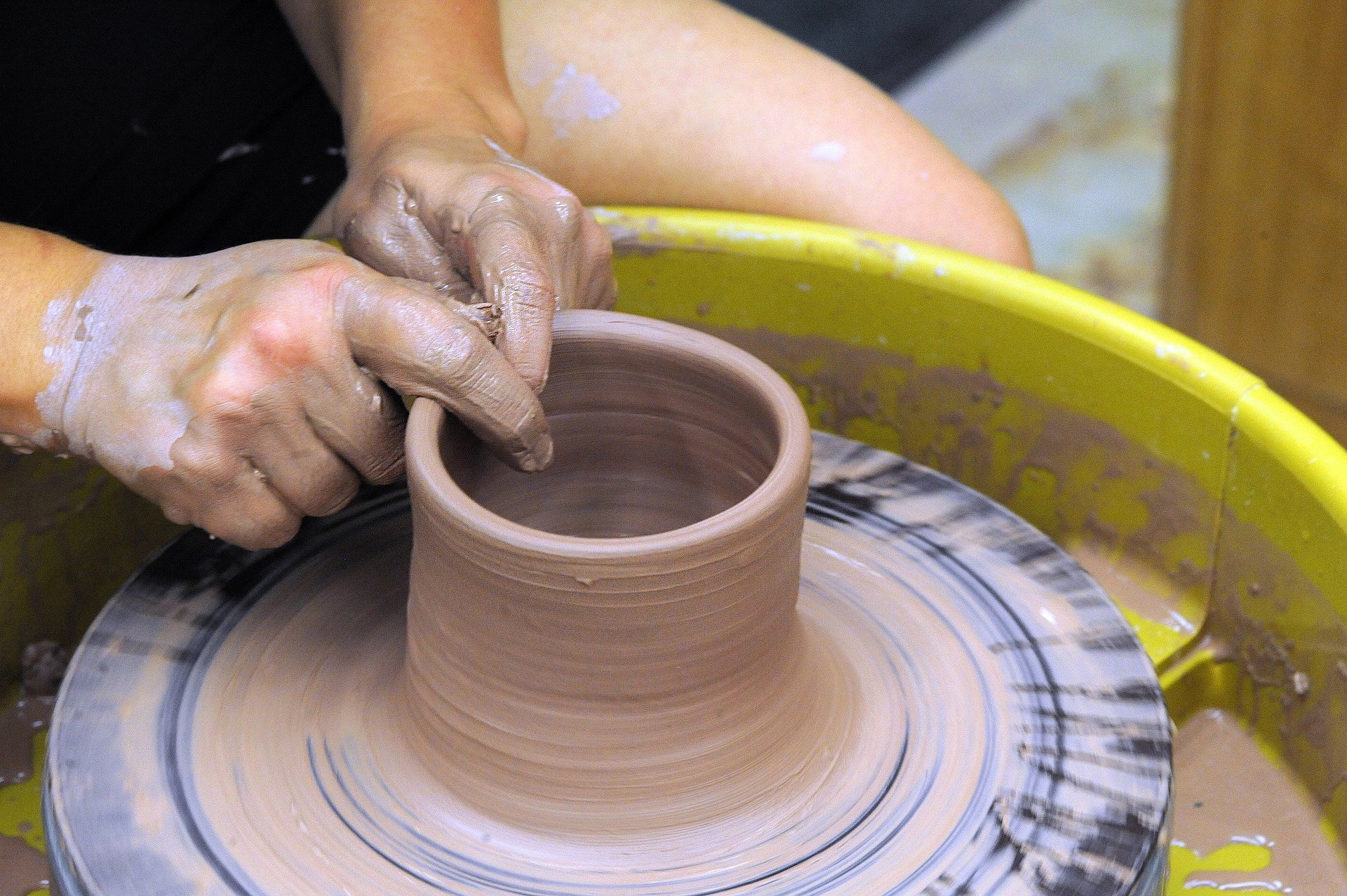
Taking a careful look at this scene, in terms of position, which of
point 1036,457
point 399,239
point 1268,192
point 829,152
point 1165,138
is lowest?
point 1165,138

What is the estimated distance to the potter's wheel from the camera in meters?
0.86

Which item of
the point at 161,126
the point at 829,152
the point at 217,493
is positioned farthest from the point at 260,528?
the point at 829,152

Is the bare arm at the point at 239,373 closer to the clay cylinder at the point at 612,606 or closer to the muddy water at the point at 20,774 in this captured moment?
the clay cylinder at the point at 612,606

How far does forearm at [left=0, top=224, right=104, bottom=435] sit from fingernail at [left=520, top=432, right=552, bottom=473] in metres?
0.33

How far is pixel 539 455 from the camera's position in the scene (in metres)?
0.95

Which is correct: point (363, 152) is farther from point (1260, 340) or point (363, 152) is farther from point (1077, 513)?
point (1260, 340)

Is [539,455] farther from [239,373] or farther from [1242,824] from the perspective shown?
[1242,824]

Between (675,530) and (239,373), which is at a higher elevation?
(239,373)

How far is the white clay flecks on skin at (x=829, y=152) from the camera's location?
1426mm

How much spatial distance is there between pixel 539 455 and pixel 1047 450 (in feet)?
1.98

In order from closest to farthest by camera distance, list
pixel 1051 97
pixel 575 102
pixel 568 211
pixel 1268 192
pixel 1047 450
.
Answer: pixel 568 211 → pixel 1047 450 → pixel 575 102 → pixel 1268 192 → pixel 1051 97

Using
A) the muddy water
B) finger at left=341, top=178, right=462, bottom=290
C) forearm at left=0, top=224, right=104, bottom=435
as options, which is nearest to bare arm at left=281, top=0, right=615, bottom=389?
finger at left=341, top=178, right=462, bottom=290

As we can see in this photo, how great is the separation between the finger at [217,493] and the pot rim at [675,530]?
13 centimetres

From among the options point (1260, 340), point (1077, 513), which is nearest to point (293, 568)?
point (1077, 513)
